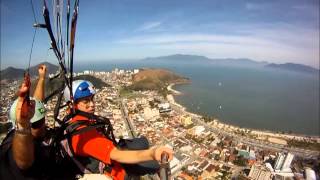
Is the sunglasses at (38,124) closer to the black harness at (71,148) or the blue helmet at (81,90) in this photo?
the black harness at (71,148)

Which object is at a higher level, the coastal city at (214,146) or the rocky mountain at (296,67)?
the rocky mountain at (296,67)

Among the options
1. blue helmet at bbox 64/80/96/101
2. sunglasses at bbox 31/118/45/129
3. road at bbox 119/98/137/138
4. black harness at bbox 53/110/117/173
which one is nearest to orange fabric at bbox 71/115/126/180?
black harness at bbox 53/110/117/173

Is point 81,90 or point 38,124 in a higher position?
point 81,90

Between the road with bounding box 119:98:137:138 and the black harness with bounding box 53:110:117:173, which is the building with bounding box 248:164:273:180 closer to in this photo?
the road with bounding box 119:98:137:138

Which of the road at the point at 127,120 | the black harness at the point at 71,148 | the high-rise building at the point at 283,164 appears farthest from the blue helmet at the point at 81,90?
the road at the point at 127,120

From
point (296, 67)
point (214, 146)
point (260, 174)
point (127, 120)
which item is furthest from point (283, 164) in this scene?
point (296, 67)

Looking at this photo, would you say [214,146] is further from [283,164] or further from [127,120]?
[127,120]
